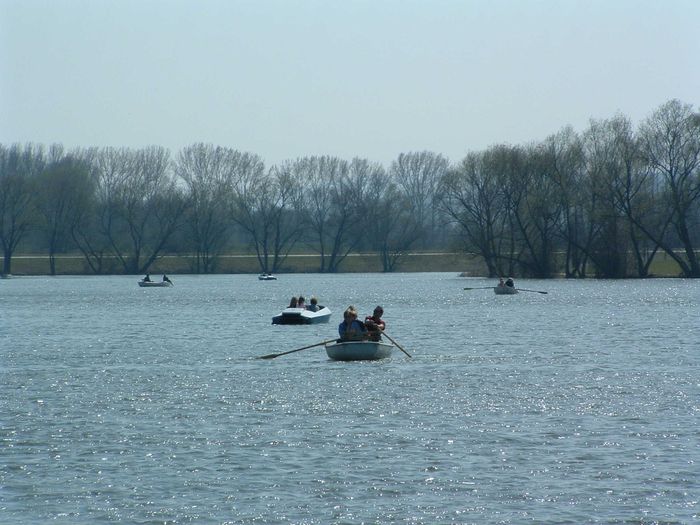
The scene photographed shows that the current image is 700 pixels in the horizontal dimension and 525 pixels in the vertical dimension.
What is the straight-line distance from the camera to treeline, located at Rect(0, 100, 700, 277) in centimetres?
9225

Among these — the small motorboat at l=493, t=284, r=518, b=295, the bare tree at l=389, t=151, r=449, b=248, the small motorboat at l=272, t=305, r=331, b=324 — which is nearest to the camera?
the small motorboat at l=272, t=305, r=331, b=324

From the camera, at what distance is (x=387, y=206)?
134000 millimetres

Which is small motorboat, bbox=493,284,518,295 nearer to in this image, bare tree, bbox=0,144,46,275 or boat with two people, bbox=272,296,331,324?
boat with two people, bbox=272,296,331,324

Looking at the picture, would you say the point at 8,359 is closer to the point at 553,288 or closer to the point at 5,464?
the point at 5,464

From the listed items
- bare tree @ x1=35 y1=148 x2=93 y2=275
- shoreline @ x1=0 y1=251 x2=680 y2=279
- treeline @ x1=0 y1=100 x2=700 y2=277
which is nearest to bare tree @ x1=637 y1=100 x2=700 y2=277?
treeline @ x1=0 y1=100 x2=700 y2=277

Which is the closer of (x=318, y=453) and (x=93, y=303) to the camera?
(x=318, y=453)

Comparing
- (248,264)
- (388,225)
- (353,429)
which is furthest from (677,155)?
(353,429)

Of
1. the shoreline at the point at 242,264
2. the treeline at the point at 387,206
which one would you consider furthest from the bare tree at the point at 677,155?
the shoreline at the point at 242,264

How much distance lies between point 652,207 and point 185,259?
193 ft

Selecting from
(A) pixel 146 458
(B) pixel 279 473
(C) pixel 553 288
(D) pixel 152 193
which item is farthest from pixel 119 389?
(D) pixel 152 193

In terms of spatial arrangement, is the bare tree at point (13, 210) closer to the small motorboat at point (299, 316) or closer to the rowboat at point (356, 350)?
the small motorboat at point (299, 316)

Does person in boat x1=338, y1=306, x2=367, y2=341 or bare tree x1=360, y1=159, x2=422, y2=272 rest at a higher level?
bare tree x1=360, y1=159, x2=422, y2=272

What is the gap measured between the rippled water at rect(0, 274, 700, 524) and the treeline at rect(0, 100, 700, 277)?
155ft

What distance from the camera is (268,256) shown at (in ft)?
450
